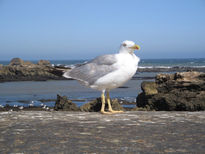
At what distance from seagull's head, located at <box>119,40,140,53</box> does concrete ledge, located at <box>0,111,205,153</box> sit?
1038 millimetres

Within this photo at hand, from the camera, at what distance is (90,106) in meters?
7.47

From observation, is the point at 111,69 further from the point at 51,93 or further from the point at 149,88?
the point at 51,93

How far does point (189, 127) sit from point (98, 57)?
5.89 feet

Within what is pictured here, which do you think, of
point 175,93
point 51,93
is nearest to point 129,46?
point 175,93

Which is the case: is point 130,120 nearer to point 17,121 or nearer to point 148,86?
point 17,121

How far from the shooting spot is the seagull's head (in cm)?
466

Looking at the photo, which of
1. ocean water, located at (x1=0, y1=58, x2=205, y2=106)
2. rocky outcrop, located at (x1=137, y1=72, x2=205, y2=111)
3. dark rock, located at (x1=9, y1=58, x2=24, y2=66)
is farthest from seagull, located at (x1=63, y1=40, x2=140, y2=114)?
dark rock, located at (x1=9, y1=58, x2=24, y2=66)

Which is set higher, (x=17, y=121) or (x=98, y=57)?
(x=98, y=57)

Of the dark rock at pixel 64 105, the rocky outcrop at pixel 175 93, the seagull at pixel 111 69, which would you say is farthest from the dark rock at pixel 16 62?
the seagull at pixel 111 69

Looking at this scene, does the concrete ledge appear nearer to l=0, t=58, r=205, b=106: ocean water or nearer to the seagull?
the seagull

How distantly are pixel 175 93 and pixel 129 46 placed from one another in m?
3.44

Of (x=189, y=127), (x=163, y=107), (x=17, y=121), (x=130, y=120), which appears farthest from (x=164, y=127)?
(x=163, y=107)

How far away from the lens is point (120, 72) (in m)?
4.55

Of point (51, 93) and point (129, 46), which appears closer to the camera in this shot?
point (129, 46)
